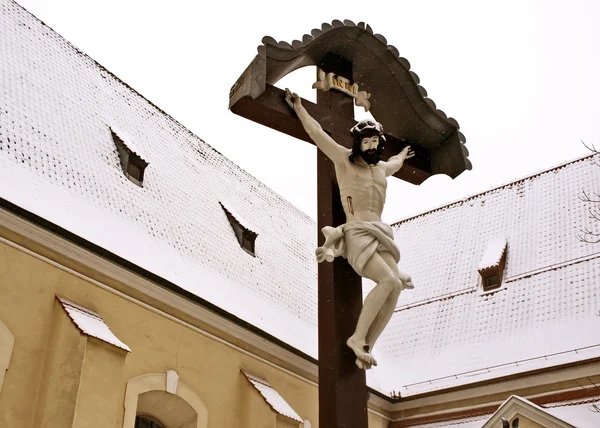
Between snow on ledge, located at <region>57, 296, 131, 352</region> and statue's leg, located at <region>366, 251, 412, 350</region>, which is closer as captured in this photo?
statue's leg, located at <region>366, 251, 412, 350</region>

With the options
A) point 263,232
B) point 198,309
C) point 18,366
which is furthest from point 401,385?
point 18,366

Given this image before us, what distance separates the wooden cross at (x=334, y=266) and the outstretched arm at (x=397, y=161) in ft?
0.27

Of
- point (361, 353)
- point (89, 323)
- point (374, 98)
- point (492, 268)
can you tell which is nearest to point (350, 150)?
point (374, 98)

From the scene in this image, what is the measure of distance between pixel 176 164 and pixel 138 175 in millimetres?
1869

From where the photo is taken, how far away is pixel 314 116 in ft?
13.1

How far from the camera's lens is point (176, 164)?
1255 centimetres

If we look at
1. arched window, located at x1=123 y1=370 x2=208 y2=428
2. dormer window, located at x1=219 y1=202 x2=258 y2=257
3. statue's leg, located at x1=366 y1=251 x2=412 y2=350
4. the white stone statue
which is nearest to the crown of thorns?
the white stone statue

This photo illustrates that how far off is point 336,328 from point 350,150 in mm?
855

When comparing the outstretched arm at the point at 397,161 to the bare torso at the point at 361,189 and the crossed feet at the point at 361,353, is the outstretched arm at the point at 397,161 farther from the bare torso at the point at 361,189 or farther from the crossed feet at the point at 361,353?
the crossed feet at the point at 361,353

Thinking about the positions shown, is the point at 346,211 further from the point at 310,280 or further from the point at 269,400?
the point at 310,280

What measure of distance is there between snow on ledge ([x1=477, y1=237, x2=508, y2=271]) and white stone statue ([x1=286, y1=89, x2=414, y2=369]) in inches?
427

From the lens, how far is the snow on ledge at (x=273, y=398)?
9477mm

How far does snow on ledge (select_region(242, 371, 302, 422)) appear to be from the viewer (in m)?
9.48

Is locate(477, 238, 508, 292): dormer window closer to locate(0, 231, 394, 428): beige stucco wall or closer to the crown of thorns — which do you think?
locate(0, 231, 394, 428): beige stucco wall
